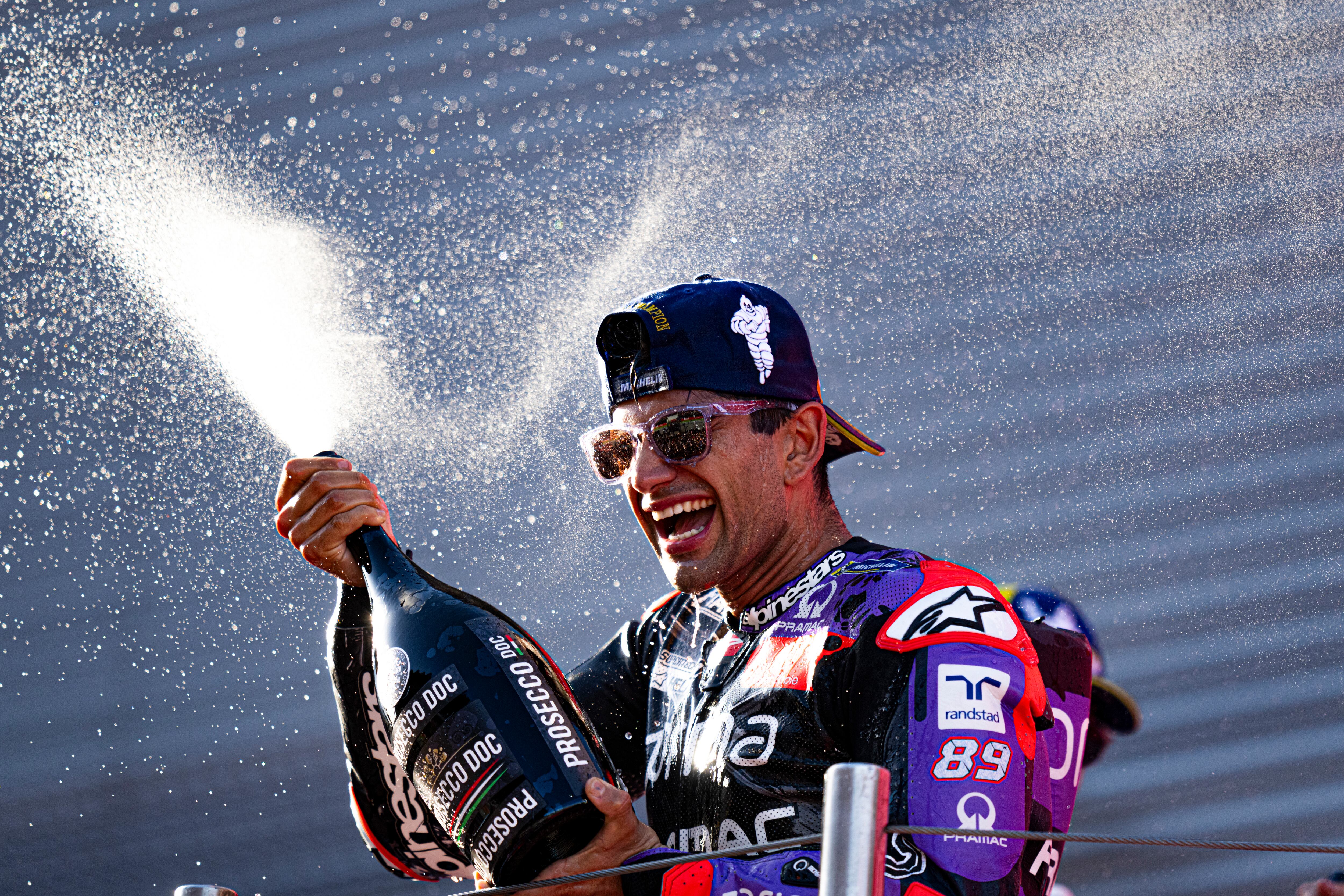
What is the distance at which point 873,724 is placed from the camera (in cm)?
129

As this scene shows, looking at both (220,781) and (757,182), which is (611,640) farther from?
(220,781)

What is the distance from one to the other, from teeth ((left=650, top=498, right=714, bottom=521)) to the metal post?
800mm

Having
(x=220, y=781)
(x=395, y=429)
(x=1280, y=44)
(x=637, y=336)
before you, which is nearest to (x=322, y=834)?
(x=220, y=781)

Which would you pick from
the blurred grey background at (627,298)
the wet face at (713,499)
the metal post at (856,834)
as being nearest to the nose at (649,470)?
the wet face at (713,499)

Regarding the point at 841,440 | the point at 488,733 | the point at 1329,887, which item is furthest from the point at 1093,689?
the point at 488,733

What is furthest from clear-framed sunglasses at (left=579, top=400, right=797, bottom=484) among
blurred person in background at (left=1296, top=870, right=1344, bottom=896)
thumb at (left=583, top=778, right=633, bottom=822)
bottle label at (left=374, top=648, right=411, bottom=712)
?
blurred person in background at (left=1296, top=870, right=1344, bottom=896)

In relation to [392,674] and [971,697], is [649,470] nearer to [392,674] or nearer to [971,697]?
[392,674]

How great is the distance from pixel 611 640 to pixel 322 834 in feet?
7.84

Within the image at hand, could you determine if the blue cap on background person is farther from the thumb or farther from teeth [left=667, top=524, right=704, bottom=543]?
the thumb

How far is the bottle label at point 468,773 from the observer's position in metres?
1.28

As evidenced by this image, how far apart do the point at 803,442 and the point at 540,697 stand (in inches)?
21.9

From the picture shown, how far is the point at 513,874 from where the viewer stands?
124 centimetres

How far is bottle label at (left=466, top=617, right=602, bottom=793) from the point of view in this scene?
131 cm

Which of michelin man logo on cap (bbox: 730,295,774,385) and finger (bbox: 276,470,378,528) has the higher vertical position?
michelin man logo on cap (bbox: 730,295,774,385)
